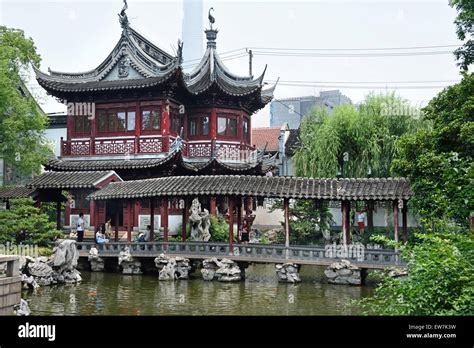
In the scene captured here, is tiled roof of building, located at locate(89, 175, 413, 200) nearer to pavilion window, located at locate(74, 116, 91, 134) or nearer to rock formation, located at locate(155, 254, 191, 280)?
rock formation, located at locate(155, 254, 191, 280)

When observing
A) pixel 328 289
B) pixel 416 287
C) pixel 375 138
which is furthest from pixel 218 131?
pixel 416 287

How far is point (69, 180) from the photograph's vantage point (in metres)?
21.5

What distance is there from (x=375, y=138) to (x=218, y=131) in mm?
7300

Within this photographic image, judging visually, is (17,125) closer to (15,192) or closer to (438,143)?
(15,192)

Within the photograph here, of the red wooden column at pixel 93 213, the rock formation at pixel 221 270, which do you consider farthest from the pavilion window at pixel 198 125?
the rock formation at pixel 221 270

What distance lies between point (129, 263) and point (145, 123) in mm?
8218

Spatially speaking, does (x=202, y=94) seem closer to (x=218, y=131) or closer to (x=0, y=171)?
(x=218, y=131)

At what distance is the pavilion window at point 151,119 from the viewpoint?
24734 mm

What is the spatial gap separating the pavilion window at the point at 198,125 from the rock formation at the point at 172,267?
980 cm

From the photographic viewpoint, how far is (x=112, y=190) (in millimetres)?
20109

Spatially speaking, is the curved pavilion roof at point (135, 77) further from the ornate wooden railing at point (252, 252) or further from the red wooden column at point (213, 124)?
the ornate wooden railing at point (252, 252)

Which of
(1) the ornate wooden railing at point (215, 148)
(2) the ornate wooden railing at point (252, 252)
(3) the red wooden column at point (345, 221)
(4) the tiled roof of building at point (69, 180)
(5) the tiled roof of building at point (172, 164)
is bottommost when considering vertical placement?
(2) the ornate wooden railing at point (252, 252)

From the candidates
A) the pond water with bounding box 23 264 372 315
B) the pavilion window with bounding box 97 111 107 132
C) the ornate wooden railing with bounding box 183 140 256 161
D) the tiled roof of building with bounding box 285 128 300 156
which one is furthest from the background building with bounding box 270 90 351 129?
the pond water with bounding box 23 264 372 315

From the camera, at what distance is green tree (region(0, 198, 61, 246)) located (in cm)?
1741
